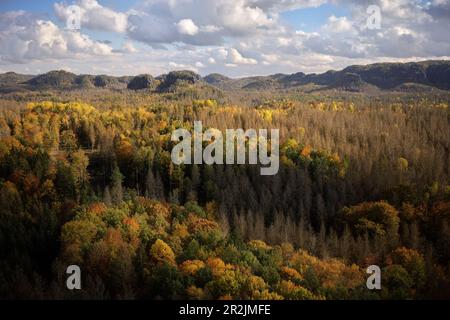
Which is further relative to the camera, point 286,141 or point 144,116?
point 144,116

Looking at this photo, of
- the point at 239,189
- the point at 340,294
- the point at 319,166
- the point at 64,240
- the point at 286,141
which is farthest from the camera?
the point at 286,141

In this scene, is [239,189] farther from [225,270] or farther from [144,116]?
[144,116]

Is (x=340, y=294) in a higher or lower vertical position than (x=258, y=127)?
lower

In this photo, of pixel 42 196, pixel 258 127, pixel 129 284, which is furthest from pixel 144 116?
pixel 129 284

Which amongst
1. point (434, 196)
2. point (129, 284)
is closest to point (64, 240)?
point (129, 284)
